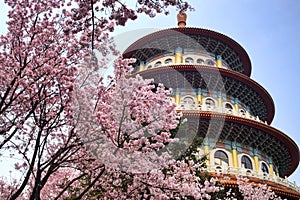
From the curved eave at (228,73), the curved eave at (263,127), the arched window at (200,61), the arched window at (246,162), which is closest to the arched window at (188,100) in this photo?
the curved eave at (228,73)

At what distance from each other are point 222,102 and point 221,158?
19.8ft

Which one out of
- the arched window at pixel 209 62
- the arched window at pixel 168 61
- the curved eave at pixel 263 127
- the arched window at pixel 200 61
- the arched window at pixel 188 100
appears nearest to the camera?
the curved eave at pixel 263 127

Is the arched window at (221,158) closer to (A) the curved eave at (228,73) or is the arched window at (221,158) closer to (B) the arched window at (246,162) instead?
(B) the arched window at (246,162)

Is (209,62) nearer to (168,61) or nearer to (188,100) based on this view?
(168,61)

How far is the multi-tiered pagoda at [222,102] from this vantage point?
24.7 meters

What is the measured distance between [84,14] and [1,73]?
10.1 ft

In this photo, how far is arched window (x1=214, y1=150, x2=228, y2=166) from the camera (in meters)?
25.2

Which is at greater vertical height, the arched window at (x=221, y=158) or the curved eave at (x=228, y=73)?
the curved eave at (x=228, y=73)

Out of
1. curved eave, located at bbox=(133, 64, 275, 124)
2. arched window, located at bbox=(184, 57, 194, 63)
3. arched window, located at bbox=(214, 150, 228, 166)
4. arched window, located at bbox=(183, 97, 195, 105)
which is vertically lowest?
arched window, located at bbox=(214, 150, 228, 166)

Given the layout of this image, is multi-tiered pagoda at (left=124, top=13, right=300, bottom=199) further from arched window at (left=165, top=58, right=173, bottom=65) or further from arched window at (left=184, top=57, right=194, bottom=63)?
arched window at (left=165, top=58, right=173, bottom=65)

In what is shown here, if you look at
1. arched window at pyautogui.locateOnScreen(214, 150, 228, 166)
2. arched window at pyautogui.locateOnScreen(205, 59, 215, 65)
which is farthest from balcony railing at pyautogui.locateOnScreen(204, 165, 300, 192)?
arched window at pyautogui.locateOnScreen(205, 59, 215, 65)

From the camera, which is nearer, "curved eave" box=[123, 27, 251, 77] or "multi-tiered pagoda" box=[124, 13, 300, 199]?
"multi-tiered pagoda" box=[124, 13, 300, 199]

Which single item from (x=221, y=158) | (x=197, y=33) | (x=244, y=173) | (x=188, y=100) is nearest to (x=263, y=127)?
(x=221, y=158)

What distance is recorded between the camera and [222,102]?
30.0 metres
